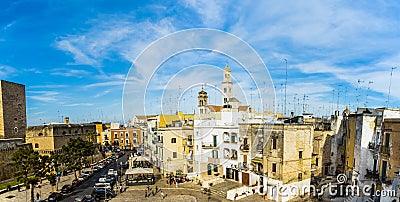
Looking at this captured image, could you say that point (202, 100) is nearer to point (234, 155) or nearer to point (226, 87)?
point (226, 87)

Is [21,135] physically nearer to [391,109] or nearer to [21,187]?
[21,187]

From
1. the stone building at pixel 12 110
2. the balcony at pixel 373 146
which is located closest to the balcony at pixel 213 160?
the balcony at pixel 373 146

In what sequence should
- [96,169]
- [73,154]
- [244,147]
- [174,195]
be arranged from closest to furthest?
1. [174,195]
2. [244,147]
3. [73,154]
4. [96,169]

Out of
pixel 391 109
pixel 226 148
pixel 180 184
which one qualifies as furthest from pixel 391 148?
pixel 180 184

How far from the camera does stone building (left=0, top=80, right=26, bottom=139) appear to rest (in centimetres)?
4538

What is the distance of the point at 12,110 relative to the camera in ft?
Answer: 156

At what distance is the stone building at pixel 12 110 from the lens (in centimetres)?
4538

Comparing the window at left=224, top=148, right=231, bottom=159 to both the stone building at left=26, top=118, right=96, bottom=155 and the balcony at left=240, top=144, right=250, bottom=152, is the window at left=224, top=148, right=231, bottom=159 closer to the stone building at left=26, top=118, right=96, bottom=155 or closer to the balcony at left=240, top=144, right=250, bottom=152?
the balcony at left=240, top=144, right=250, bottom=152

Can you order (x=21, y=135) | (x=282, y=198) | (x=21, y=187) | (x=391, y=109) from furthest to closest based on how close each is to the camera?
(x=21, y=135), (x=21, y=187), (x=282, y=198), (x=391, y=109)

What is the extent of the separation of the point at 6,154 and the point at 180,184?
2835 cm

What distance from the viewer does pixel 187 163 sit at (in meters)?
40.5

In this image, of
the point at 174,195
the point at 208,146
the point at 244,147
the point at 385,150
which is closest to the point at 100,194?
the point at 174,195

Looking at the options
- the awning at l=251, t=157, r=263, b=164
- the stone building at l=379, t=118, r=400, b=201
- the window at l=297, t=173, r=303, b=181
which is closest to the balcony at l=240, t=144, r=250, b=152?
the awning at l=251, t=157, r=263, b=164

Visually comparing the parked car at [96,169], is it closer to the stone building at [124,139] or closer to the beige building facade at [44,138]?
the beige building facade at [44,138]
